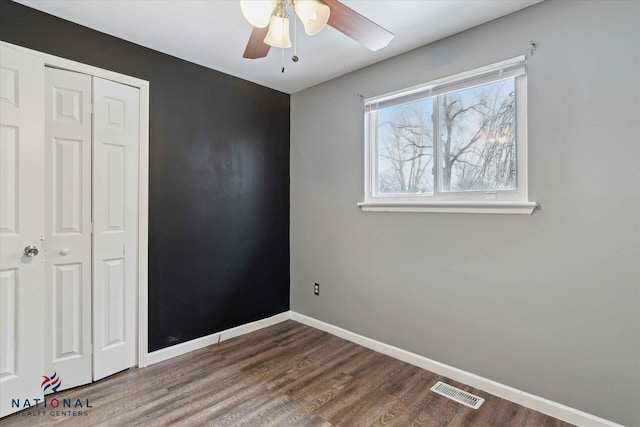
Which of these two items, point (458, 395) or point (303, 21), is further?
point (458, 395)

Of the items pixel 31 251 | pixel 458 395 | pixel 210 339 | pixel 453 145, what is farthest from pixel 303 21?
pixel 210 339

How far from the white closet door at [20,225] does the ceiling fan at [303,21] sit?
1.39 metres

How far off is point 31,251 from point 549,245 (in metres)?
3.13

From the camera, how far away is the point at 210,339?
9.47 ft

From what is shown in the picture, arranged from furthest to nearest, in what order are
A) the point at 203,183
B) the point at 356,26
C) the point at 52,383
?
the point at 203,183
the point at 52,383
the point at 356,26

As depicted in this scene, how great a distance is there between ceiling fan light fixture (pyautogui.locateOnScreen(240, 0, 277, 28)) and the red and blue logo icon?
98.1 inches

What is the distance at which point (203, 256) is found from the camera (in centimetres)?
286

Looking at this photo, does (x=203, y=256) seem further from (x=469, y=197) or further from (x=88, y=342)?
(x=469, y=197)

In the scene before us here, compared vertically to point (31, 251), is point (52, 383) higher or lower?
lower

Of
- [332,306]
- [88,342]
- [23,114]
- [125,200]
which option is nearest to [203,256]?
[125,200]

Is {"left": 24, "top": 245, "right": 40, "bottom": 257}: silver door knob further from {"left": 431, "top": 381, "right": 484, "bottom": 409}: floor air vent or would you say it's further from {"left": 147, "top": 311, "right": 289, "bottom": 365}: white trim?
{"left": 431, "top": 381, "right": 484, "bottom": 409}: floor air vent

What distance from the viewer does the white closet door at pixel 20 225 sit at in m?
1.88

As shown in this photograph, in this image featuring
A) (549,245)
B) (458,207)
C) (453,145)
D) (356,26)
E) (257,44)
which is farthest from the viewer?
(453,145)

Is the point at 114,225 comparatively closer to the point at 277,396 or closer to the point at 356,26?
the point at 277,396
